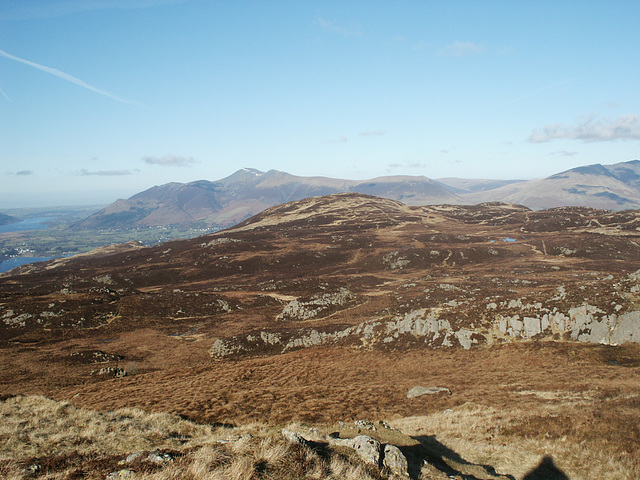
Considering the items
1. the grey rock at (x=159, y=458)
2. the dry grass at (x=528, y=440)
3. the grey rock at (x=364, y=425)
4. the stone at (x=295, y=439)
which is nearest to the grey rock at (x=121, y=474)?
the grey rock at (x=159, y=458)

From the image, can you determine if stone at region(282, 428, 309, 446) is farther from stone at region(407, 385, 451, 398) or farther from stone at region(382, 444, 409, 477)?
stone at region(407, 385, 451, 398)

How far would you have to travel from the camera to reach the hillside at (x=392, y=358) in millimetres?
16422

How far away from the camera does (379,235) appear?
133 meters

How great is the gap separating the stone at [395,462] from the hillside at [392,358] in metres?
0.93

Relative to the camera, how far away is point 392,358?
112ft

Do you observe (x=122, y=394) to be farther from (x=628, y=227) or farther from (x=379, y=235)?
(x=628, y=227)

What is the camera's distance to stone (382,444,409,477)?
1141cm

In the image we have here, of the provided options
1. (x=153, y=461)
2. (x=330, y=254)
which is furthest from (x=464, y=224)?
(x=153, y=461)

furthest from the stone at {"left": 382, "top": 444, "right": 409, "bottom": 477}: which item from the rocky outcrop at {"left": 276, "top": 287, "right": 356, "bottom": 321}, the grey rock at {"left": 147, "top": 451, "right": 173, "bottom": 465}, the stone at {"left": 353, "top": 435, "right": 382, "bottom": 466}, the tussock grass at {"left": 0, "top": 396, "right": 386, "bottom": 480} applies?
the rocky outcrop at {"left": 276, "top": 287, "right": 356, "bottom": 321}

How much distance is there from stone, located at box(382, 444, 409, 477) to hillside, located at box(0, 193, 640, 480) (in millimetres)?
931

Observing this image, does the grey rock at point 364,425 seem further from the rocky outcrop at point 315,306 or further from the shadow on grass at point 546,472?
the rocky outcrop at point 315,306

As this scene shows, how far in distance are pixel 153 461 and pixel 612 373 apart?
29177mm

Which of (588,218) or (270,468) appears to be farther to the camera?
A: (588,218)

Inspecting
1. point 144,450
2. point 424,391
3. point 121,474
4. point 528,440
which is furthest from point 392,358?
point 121,474
